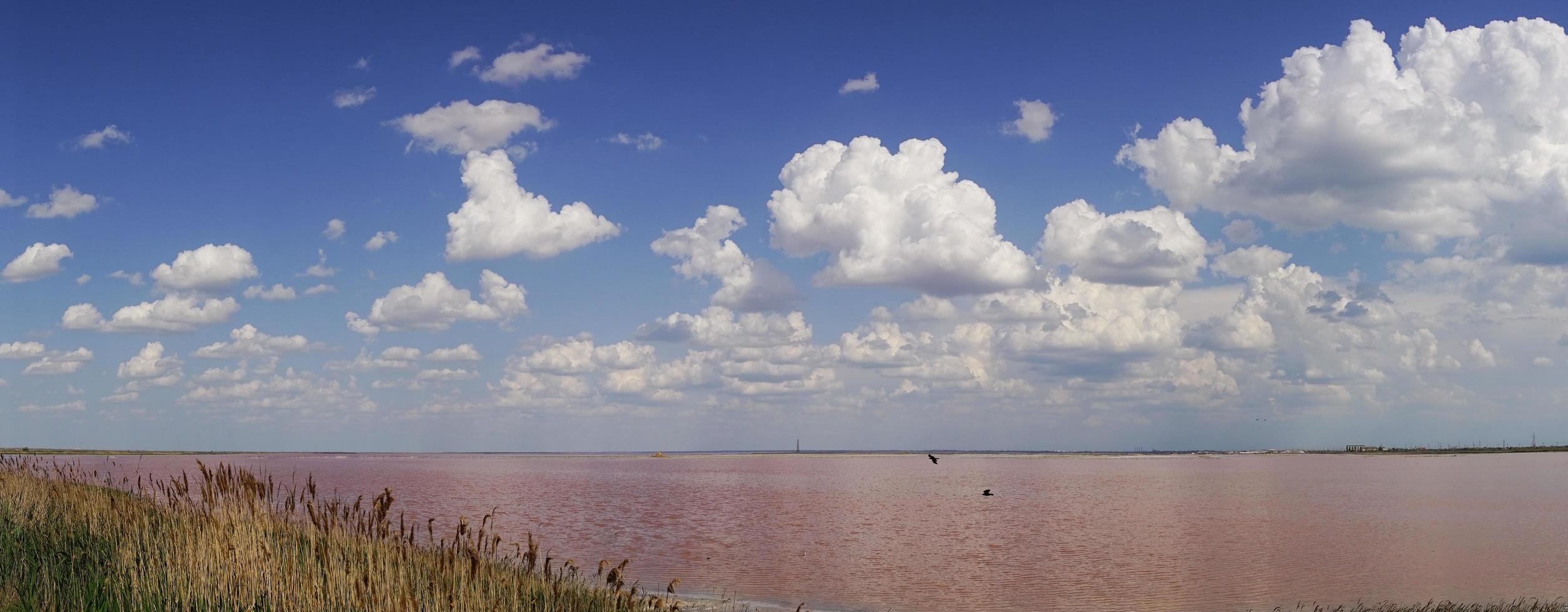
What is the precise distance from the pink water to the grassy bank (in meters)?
10.1

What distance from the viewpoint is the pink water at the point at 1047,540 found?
83.0 feet

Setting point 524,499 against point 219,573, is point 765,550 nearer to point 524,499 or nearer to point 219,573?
point 219,573

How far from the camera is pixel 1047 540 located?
3706cm

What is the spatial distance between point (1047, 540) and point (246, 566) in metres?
30.3

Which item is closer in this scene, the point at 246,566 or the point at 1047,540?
the point at 246,566

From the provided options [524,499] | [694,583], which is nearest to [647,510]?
[524,499]

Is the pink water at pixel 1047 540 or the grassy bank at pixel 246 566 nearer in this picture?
the grassy bank at pixel 246 566

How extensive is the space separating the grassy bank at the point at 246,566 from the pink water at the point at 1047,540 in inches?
396

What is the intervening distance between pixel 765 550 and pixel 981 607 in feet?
37.1

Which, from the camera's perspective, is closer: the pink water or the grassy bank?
the grassy bank

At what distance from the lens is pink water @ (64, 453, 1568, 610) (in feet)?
83.0

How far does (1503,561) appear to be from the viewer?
1209 inches

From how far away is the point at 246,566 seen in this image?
12.1m

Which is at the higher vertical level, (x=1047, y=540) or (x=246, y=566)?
(x=246, y=566)
